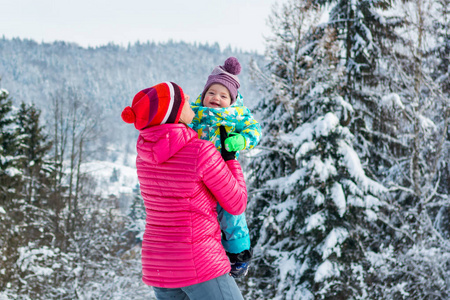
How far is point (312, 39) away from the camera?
12.1 metres

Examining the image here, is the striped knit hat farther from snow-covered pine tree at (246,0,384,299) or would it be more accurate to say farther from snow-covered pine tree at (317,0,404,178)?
snow-covered pine tree at (317,0,404,178)

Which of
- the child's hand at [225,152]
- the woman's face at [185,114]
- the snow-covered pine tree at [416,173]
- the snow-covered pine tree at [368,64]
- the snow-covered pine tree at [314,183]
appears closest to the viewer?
the woman's face at [185,114]

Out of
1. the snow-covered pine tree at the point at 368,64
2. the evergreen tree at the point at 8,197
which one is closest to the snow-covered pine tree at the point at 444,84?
the snow-covered pine tree at the point at 368,64

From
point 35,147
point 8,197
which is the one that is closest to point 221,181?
point 8,197

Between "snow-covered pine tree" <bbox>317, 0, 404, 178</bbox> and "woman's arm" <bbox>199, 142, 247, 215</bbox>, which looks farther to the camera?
"snow-covered pine tree" <bbox>317, 0, 404, 178</bbox>

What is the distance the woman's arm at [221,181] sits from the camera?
1744 mm

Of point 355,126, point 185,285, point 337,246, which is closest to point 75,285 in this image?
point 337,246

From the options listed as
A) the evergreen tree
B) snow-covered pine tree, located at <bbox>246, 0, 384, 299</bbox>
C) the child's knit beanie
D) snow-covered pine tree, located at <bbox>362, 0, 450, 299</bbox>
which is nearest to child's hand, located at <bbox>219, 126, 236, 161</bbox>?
the child's knit beanie

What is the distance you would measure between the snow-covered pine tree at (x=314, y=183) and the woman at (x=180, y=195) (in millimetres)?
8548

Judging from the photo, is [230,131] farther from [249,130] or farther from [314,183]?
[314,183]

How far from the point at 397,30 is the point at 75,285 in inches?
583

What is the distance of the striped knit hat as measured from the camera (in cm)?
175

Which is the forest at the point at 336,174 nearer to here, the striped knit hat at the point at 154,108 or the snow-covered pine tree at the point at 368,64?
the snow-covered pine tree at the point at 368,64

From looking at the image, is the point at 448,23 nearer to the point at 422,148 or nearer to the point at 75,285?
the point at 422,148
